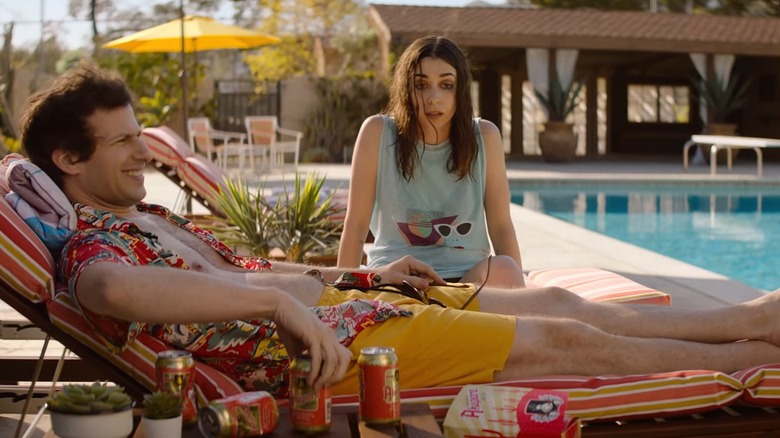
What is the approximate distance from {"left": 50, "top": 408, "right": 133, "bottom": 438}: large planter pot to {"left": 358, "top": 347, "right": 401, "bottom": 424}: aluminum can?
1.68ft

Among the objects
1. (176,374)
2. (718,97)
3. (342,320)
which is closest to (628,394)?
(342,320)

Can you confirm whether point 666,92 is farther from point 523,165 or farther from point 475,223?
point 475,223

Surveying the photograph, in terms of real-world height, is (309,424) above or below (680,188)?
above

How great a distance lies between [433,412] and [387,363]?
44cm

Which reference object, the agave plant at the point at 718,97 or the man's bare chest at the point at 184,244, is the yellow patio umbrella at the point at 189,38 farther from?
the man's bare chest at the point at 184,244

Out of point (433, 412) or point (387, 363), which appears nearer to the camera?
point (387, 363)

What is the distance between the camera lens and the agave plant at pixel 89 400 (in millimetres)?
2059

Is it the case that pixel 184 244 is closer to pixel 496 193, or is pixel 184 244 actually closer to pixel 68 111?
pixel 68 111

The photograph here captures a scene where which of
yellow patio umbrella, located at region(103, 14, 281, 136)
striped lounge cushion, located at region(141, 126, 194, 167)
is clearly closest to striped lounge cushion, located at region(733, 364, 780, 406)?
striped lounge cushion, located at region(141, 126, 194, 167)

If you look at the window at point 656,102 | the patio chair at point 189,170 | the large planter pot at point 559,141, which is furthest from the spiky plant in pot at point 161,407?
the window at point 656,102

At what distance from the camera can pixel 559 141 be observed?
1934 centimetres

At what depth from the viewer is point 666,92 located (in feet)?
80.9

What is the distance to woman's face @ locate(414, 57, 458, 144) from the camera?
3848mm

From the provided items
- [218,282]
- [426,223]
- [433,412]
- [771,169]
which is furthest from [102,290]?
[771,169]
